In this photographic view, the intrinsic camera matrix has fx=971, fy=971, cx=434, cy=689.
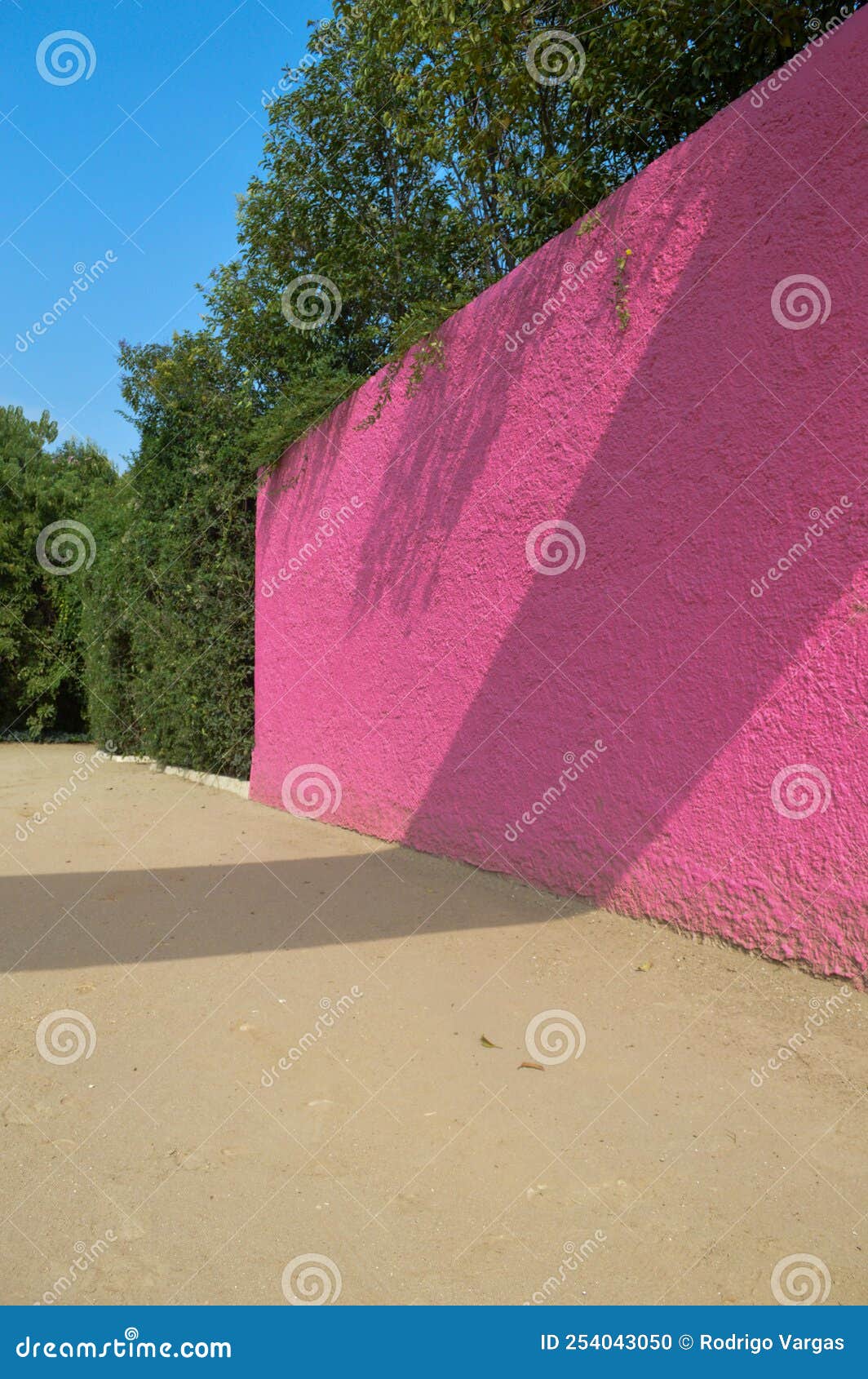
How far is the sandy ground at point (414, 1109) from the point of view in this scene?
8.34 ft

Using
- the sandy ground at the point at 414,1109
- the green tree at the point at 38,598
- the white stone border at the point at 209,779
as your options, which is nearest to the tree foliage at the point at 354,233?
the white stone border at the point at 209,779

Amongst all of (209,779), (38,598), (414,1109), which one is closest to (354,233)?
(209,779)

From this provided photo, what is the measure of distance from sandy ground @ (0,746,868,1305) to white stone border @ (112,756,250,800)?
388 cm

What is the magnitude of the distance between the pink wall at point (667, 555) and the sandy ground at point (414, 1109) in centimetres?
58

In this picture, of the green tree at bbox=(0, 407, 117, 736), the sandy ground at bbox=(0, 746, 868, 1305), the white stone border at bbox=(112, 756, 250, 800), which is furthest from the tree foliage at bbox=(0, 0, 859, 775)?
the green tree at bbox=(0, 407, 117, 736)

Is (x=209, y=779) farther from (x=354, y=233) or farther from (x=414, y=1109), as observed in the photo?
(x=414, y=1109)

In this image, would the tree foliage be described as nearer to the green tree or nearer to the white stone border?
the white stone border

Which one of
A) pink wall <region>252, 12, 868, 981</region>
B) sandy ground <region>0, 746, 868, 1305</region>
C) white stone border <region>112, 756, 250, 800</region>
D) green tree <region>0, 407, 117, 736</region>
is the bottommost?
green tree <region>0, 407, 117, 736</region>

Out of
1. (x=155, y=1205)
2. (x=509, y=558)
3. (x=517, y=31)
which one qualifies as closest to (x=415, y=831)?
(x=509, y=558)

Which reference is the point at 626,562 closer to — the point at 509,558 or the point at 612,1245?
the point at 509,558

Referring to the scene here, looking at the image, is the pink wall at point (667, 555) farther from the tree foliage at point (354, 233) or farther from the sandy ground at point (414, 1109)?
the tree foliage at point (354, 233)

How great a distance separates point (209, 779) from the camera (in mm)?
10336

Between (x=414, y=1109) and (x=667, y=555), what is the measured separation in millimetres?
2818

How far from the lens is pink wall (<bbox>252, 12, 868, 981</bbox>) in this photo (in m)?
4.03
